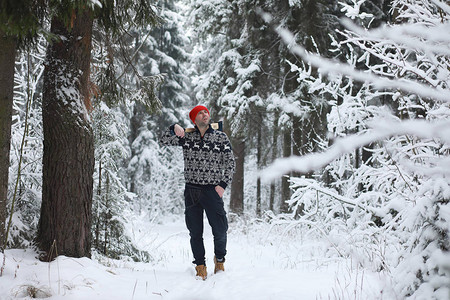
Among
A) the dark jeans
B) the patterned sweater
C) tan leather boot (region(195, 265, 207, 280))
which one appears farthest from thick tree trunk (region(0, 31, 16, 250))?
tan leather boot (region(195, 265, 207, 280))

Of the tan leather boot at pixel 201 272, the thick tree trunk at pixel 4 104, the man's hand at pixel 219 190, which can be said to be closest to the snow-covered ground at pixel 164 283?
the tan leather boot at pixel 201 272

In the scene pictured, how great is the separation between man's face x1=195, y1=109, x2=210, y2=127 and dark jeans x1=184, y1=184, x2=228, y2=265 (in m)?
0.80

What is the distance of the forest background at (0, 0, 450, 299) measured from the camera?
188 cm

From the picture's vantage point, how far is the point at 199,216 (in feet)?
14.4

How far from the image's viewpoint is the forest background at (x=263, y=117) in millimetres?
1881

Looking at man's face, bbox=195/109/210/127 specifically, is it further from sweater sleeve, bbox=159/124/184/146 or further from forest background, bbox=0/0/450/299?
forest background, bbox=0/0/450/299

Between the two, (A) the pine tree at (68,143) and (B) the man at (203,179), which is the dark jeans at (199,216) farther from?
(A) the pine tree at (68,143)

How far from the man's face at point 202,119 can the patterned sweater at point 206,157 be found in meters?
0.10

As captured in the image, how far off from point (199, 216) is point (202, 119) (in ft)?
4.04

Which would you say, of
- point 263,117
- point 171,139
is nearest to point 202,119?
point 171,139

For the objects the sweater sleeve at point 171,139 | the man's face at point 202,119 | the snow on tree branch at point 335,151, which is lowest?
the snow on tree branch at point 335,151

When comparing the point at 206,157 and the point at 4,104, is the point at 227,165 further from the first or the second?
the point at 4,104

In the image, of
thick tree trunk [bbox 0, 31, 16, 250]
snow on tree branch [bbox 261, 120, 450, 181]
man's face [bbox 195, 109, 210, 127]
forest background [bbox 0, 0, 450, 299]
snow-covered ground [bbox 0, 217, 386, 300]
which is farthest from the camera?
man's face [bbox 195, 109, 210, 127]

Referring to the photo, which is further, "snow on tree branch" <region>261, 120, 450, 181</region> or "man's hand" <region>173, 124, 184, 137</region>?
"man's hand" <region>173, 124, 184, 137</region>
